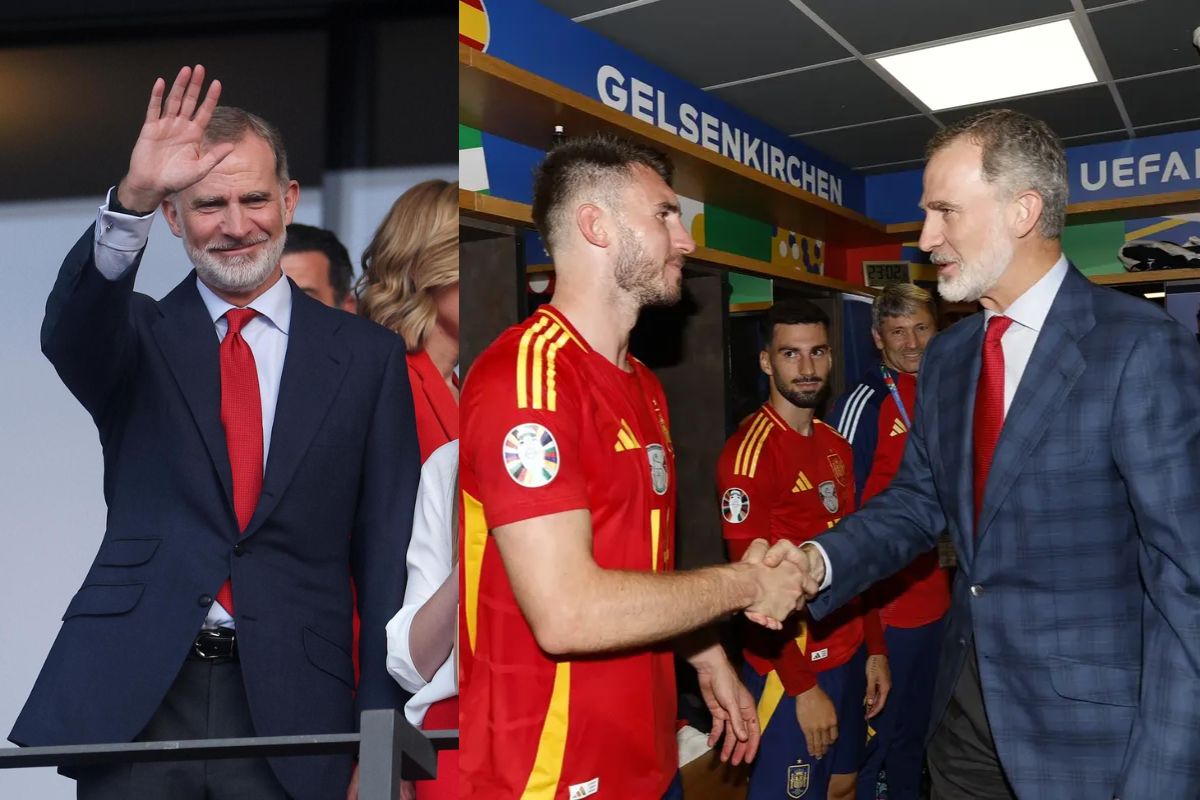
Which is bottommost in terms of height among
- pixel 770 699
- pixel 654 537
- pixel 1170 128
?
pixel 770 699

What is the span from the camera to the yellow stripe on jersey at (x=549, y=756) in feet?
→ 5.12

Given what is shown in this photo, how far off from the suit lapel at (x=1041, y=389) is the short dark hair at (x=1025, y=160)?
0.70 feet

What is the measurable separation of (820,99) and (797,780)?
3070 millimetres

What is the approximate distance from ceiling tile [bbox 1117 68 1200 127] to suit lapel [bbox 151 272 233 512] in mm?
4191

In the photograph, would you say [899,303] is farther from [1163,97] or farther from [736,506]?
[1163,97]

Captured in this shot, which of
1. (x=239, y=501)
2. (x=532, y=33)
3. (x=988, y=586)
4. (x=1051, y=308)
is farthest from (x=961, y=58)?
(x=239, y=501)

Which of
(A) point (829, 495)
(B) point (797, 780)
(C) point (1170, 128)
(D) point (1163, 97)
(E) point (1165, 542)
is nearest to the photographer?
(E) point (1165, 542)

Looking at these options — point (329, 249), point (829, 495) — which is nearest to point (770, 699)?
point (829, 495)

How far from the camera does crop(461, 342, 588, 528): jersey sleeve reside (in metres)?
1.46

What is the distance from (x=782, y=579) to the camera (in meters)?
2.02

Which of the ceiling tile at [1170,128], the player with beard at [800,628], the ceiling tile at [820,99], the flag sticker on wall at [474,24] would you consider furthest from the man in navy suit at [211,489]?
the ceiling tile at [1170,128]

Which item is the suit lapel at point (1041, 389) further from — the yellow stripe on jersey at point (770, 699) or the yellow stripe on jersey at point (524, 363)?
the yellow stripe on jersey at point (770, 699)

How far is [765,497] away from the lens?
2920mm

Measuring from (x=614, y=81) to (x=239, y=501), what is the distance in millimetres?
2667
